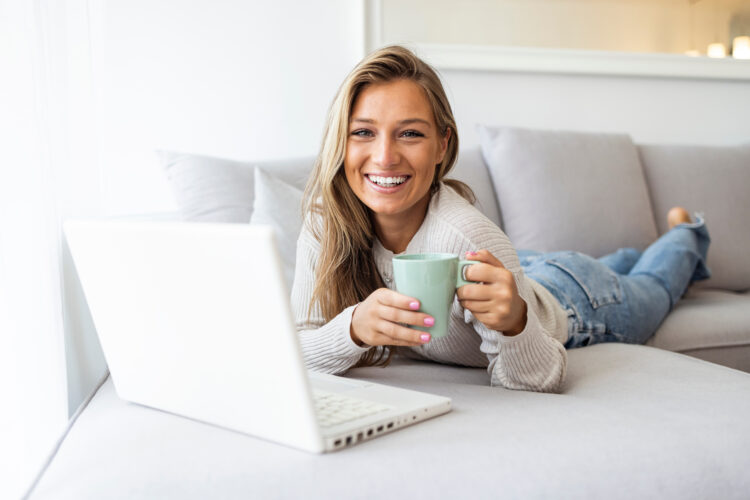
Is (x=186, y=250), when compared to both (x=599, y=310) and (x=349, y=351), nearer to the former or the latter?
(x=349, y=351)

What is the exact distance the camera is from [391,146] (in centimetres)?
121

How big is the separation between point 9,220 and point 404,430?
0.67 meters

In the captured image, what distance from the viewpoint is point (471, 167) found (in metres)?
2.17

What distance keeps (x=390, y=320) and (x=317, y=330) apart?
292mm

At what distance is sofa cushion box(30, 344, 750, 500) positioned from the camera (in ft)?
2.42

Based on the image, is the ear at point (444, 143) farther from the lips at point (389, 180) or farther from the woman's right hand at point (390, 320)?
the woman's right hand at point (390, 320)

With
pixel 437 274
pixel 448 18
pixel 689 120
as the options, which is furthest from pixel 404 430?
pixel 689 120

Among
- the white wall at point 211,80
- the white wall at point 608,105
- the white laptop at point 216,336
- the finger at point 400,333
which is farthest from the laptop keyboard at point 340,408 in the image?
the white wall at point 608,105

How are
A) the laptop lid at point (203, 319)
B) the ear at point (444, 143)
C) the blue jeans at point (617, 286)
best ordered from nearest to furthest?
the laptop lid at point (203, 319) < the ear at point (444, 143) < the blue jeans at point (617, 286)

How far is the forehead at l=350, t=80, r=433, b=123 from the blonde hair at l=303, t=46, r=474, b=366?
0.04ft

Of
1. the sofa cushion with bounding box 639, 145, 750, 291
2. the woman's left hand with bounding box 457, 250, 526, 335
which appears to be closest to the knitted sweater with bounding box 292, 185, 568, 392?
the woman's left hand with bounding box 457, 250, 526, 335

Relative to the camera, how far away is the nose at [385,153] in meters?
1.19

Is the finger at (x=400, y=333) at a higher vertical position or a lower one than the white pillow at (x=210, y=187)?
lower

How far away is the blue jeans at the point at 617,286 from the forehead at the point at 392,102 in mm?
588
